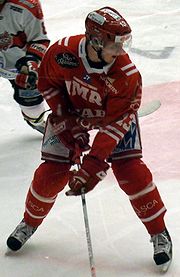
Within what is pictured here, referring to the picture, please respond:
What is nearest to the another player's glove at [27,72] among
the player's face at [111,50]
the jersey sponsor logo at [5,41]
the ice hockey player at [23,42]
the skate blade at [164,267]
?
the ice hockey player at [23,42]

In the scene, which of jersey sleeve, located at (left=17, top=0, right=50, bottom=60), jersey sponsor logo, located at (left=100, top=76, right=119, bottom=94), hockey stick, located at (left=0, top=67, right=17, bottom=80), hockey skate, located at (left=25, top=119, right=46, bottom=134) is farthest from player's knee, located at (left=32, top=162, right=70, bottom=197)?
hockey skate, located at (left=25, top=119, right=46, bottom=134)

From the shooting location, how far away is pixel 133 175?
1.98 metres

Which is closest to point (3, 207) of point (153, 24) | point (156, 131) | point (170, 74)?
point (156, 131)

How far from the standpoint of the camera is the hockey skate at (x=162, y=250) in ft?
6.64

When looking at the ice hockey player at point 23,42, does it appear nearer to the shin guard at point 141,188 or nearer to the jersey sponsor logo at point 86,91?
the jersey sponsor logo at point 86,91

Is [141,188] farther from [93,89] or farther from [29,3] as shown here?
[29,3]

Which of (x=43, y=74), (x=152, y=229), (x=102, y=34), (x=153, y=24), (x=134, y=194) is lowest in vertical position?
(x=153, y=24)

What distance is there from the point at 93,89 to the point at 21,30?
80cm

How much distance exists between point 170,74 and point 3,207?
1.42 meters

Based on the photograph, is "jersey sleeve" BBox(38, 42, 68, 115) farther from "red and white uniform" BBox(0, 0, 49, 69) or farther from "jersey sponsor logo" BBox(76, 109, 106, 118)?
"red and white uniform" BBox(0, 0, 49, 69)

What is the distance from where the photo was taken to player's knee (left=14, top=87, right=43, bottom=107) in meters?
2.78

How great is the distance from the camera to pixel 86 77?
6.42 ft

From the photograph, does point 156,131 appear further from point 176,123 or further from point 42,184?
point 42,184

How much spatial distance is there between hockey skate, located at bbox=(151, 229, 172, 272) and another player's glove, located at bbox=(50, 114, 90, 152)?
35 centimetres
